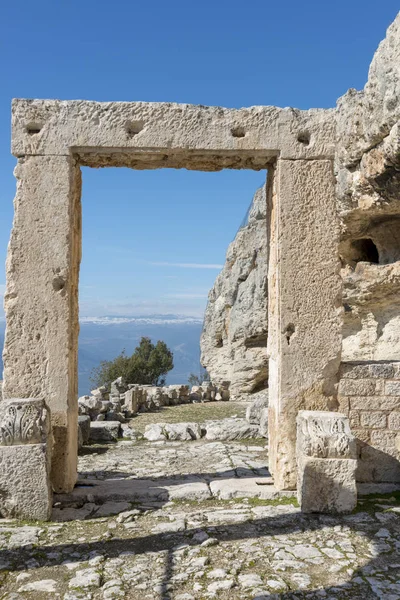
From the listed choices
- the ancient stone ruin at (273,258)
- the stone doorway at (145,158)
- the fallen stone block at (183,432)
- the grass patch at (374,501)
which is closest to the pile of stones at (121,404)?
the fallen stone block at (183,432)

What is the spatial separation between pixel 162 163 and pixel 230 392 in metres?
15.3

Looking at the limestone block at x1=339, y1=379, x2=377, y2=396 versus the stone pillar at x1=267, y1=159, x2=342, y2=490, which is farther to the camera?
the limestone block at x1=339, y1=379, x2=377, y2=396

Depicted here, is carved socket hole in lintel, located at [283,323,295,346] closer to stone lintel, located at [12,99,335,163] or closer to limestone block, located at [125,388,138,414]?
stone lintel, located at [12,99,335,163]

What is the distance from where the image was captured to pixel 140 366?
28.5 m

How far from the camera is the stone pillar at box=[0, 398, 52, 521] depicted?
4.62m

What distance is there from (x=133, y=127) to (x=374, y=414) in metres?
3.90

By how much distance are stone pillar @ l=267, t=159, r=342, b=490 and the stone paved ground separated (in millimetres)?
855

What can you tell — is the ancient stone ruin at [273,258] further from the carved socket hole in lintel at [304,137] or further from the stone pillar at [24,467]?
the stone pillar at [24,467]

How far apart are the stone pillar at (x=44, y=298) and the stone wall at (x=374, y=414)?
9.43 ft

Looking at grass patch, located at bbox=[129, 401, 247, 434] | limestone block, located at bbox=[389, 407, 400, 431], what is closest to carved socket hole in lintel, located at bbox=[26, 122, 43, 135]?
limestone block, located at bbox=[389, 407, 400, 431]

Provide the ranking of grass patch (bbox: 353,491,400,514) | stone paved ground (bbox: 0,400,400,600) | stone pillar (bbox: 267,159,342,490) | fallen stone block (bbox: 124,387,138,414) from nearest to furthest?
stone paved ground (bbox: 0,400,400,600) → grass patch (bbox: 353,491,400,514) → stone pillar (bbox: 267,159,342,490) → fallen stone block (bbox: 124,387,138,414)

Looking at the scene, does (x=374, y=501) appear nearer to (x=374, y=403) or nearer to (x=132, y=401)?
(x=374, y=403)

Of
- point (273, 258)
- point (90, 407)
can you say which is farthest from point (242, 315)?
point (273, 258)

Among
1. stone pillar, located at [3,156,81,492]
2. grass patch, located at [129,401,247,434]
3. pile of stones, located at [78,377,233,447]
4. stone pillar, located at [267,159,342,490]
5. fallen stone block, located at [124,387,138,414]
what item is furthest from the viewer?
fallen stone block, located at [124,387,138,414]
